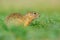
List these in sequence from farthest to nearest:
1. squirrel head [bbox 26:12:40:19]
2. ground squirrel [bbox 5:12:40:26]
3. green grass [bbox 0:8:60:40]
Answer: squirrel head [bbox 26:12:40:19] → ground squirrel [bbox 5:12:40:26] → green grass [bbox 0:8:60:40]

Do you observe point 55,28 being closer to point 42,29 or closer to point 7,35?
point 42,29

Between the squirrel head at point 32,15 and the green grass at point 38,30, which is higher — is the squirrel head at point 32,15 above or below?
above

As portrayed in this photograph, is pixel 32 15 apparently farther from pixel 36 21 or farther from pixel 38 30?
pixel 38 30

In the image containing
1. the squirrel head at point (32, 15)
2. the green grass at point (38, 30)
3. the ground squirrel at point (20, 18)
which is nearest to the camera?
the green grass at point (38, 30)

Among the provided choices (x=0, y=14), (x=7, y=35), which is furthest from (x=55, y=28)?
(x=0, y=14)

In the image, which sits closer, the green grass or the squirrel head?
the green grass
